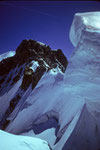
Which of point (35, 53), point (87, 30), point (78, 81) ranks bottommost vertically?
point (35, 53)

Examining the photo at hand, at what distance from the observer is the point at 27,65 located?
73.1ft

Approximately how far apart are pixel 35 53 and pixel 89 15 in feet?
69.7

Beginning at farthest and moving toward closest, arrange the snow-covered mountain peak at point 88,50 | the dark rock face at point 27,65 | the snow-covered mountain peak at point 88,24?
the dark rock face at point 27,65 → the snow-covered mountain peak at point 88,24 → the snow-covered mountain peak at point 88,50

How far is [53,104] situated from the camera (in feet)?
24.5

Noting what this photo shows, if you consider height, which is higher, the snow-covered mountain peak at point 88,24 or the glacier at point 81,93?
the snow-covered mountain peak at point 88,24

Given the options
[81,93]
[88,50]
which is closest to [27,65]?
[81,93]

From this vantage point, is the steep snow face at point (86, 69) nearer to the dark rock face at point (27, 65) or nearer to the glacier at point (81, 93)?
the glacier at point (81, 93)

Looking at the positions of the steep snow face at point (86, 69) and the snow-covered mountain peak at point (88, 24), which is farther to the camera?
the snow-covered mountain peak at point (88, 24)

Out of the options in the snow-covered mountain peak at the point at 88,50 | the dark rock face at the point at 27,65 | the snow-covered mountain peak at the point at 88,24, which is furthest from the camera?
the dark rock face at the point at 27,65

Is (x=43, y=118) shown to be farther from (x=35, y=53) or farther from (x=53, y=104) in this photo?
(x=35, y=53)

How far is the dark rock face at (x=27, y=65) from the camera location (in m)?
17.8

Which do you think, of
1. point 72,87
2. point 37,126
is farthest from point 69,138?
point 37,126

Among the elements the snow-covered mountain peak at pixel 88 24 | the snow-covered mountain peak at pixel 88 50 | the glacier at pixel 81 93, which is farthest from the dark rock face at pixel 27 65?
the snow-covered mountain peak at pixel 88 50

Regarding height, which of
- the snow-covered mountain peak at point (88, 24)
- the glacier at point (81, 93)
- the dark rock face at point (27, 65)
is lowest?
the dark rock face at point (27, 65)
